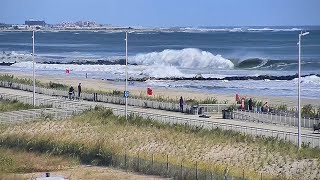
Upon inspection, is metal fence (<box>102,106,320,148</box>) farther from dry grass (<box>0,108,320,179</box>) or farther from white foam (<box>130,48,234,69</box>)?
white foam (<box>130,48,234,69</box>)

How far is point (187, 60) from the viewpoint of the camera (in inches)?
4934

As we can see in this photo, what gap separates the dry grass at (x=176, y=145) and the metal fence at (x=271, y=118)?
5744 millimetres

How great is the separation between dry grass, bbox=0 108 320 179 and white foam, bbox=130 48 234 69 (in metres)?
74.8

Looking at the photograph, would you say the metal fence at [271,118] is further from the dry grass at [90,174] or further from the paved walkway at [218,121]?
the dry grass at [90,174]

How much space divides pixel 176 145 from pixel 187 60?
8993 centimetres

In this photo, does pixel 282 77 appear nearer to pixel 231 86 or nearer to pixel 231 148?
pixel 231 86

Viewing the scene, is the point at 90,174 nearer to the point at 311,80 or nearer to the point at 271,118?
the point at 271,118

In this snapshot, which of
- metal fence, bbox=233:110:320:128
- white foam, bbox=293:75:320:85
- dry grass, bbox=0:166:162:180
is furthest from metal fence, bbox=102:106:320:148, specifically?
white foam, bbox=293:75:320:85

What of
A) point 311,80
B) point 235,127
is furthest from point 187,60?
point 235,127

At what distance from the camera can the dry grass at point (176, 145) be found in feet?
102

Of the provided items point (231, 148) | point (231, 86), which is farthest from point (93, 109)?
point (231, 86)

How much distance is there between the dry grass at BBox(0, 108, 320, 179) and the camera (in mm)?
31219

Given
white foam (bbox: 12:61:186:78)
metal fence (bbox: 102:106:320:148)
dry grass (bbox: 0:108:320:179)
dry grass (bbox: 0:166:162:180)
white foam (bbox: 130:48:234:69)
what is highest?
white foam (bbox: 130:48:234:69)

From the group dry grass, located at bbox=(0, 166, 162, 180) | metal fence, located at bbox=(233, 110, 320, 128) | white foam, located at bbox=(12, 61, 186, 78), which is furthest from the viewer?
white foam, located at bbox=(12, 61, 186, 78)
